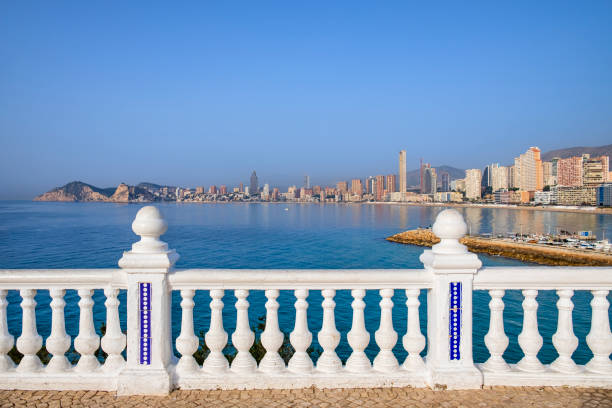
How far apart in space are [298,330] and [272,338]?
0.75ft

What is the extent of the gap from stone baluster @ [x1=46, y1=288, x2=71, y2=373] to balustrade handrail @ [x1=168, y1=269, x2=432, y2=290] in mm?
968

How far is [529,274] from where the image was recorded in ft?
10.8

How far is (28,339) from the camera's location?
3258 millimetres

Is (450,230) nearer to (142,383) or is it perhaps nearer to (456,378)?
(456,378)

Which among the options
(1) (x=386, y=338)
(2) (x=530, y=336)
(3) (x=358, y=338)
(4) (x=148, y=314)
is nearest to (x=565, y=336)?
(2) (x=530, y=336)

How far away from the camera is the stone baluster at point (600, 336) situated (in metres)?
3.23

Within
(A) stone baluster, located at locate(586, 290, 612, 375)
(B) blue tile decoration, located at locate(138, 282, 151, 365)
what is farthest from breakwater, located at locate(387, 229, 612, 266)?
(B) blue tile decoration, located at locate(138, 282, 151, 365)

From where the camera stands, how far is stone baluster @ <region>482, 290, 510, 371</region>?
3.26 m

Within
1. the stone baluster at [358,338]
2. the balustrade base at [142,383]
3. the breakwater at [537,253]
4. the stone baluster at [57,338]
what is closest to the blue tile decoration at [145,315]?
the balustrade base at [142,383]

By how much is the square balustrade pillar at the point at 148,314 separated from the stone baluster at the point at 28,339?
815 mm

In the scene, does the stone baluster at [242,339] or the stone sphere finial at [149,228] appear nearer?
the stone sphere finial at [149,228]

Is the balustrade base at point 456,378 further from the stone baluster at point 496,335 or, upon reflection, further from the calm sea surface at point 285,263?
the calm sea surface at point 285,263

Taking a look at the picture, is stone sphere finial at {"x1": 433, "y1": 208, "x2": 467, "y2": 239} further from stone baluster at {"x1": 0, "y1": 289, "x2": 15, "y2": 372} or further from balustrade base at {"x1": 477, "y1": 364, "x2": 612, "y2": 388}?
stone baluster at {"x1": 0, "y1": 289, "x2": 15, "y2": 372}

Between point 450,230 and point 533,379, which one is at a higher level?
point 450,230
